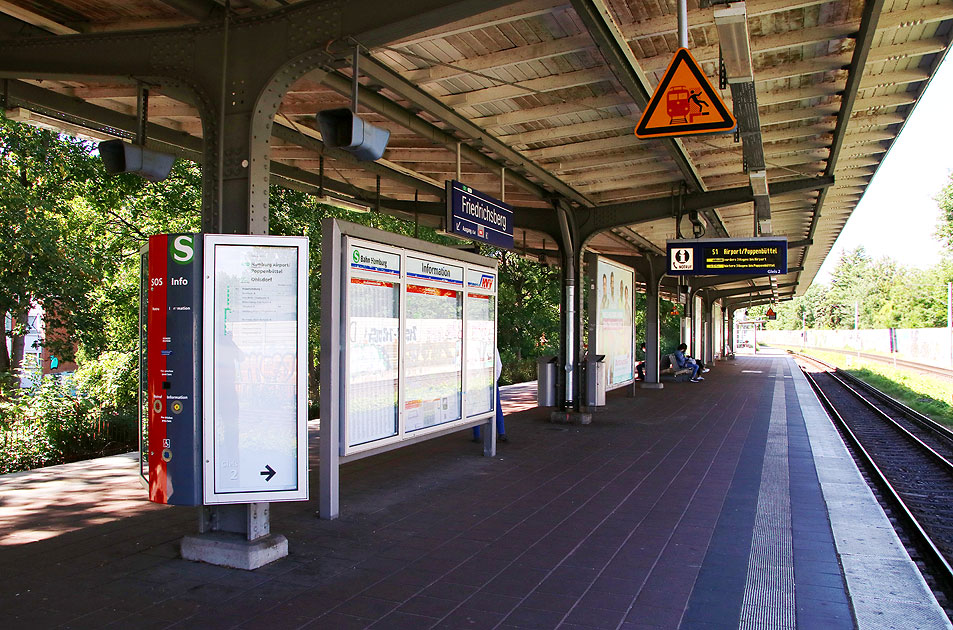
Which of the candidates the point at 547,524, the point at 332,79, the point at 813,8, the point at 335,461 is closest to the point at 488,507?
the point at 547,524

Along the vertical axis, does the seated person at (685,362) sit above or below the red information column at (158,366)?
below

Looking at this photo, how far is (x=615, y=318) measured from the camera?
1384 centimetres

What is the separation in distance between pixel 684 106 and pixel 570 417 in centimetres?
788

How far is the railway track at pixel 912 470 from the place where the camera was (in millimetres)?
5828

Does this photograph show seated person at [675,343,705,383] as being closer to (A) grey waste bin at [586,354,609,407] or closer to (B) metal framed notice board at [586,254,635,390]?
(B) metal framed notice board at [586,254,635,390]

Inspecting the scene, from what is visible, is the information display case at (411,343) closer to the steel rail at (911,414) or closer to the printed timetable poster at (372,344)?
the printed timetable poster at (372,344)

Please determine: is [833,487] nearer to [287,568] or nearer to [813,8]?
[813,8]

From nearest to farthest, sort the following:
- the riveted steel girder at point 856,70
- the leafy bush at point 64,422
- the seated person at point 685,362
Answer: the riveted steel girder at point 856,70 < the leafy bush at point 64,422 < the seated person at point 685,362

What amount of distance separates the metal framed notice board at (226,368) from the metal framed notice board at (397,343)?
0.92m

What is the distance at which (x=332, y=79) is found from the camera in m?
6.27

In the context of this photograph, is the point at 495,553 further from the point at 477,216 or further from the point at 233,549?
the point at 477,216

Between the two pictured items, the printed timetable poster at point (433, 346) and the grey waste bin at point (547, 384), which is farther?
the grey waste bin at point (547, 384)

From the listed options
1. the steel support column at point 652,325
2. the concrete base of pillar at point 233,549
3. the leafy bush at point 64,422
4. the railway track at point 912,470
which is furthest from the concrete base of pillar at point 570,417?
the steel support column at point 652,325

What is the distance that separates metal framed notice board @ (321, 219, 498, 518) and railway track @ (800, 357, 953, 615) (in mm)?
4312
